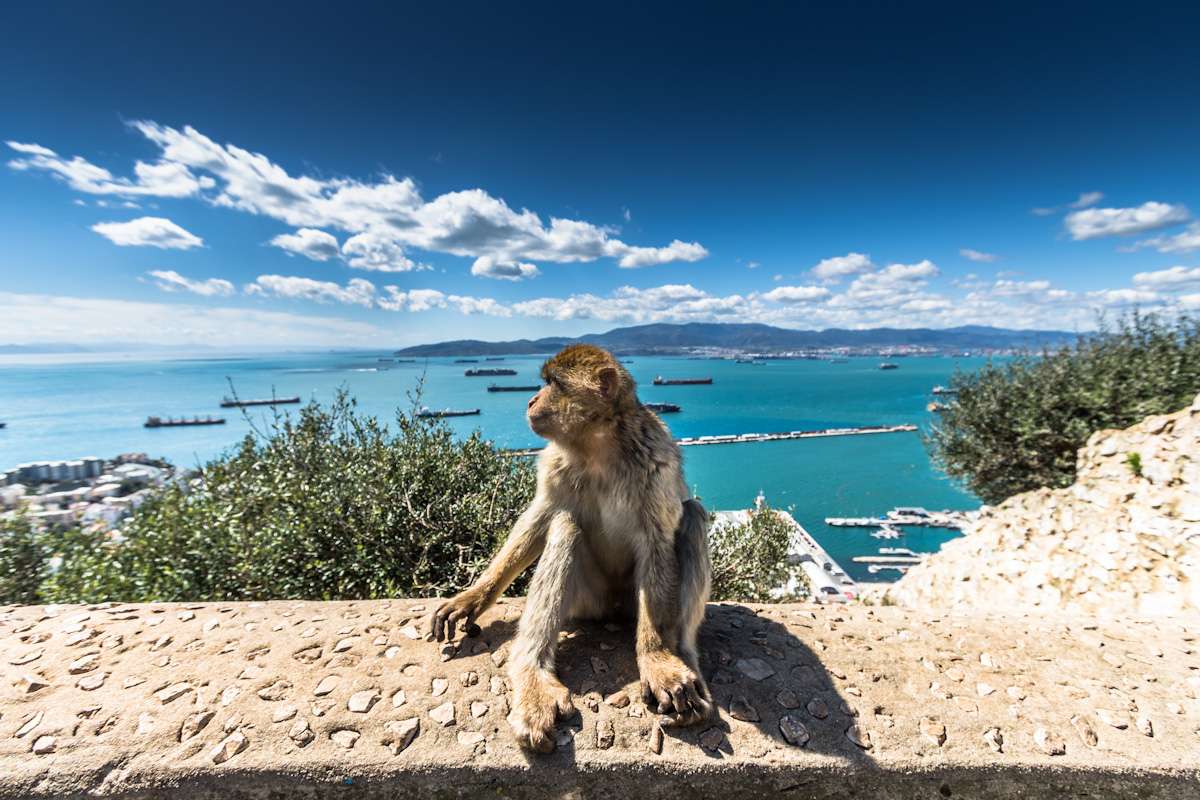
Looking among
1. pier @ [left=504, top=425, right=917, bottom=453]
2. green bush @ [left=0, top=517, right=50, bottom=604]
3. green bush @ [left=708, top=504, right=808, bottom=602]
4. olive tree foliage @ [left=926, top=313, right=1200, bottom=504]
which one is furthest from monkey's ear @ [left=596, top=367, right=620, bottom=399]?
pier @ [left=504, top=425, right=917, bottom=453]

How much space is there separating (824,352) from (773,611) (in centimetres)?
19723

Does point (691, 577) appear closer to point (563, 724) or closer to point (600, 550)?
point (600, 550)

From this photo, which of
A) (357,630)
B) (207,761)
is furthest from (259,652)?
A: (207,761)

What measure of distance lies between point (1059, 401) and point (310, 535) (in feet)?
42.8

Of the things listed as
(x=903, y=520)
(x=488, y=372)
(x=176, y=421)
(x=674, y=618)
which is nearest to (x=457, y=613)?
(x=674, y=618)

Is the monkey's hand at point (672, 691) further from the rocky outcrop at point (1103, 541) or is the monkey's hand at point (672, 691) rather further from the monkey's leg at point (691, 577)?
the rocky outcrop at point (1103, 541)

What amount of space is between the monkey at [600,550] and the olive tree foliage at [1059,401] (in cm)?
1025

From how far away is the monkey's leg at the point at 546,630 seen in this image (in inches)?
90.2

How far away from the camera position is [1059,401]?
9.27 m

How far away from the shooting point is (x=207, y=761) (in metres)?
2.21

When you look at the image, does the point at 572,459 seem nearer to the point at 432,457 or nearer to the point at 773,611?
the point at 773,611

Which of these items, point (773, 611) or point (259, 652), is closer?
point (259, 652)

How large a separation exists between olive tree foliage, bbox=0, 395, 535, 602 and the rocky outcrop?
6.53m

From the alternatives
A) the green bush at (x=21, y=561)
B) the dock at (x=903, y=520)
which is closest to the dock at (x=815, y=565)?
the dock at (x=903, y=520)
